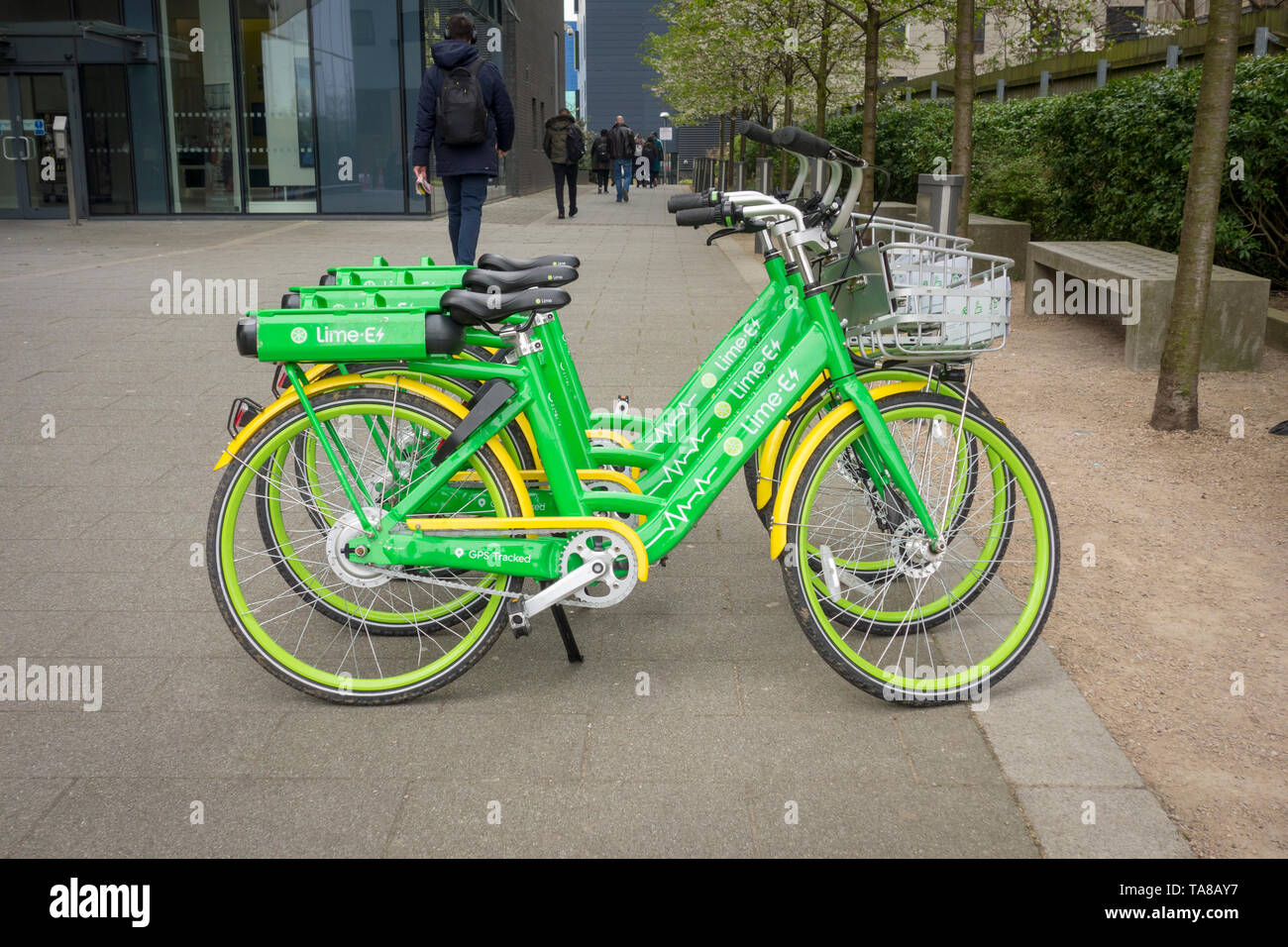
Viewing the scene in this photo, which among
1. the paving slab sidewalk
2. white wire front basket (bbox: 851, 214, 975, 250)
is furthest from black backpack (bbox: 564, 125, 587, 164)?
white wire front basket (bbox: 851, 214, 975, 250)

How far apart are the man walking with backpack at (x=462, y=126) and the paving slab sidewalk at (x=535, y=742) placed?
4617mm

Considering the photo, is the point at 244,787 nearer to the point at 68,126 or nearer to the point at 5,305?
the point at 5,305

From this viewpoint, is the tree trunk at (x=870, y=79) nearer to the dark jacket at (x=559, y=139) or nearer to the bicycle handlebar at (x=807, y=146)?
the bicycle handlebar at (x=807, y=146)

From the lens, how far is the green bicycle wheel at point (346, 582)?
10.6 ft

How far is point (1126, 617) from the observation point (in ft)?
12.8

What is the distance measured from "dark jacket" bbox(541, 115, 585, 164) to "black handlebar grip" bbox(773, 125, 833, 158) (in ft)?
66.9

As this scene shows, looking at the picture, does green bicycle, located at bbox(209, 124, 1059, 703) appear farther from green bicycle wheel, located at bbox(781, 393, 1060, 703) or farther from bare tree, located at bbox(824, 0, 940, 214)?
bare tree, located at bbox(824, 0, 940, 214)

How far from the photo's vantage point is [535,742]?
3150 mm

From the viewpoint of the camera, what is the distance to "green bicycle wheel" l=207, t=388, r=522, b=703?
3244mm

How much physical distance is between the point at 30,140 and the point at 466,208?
566 inches

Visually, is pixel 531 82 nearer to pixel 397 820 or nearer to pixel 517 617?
pixel 517 617

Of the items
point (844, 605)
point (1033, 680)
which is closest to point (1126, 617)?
point (1033, 680)

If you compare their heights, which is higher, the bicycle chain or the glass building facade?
the glass building facade

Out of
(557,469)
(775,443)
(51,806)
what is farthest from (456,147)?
(51,806)
